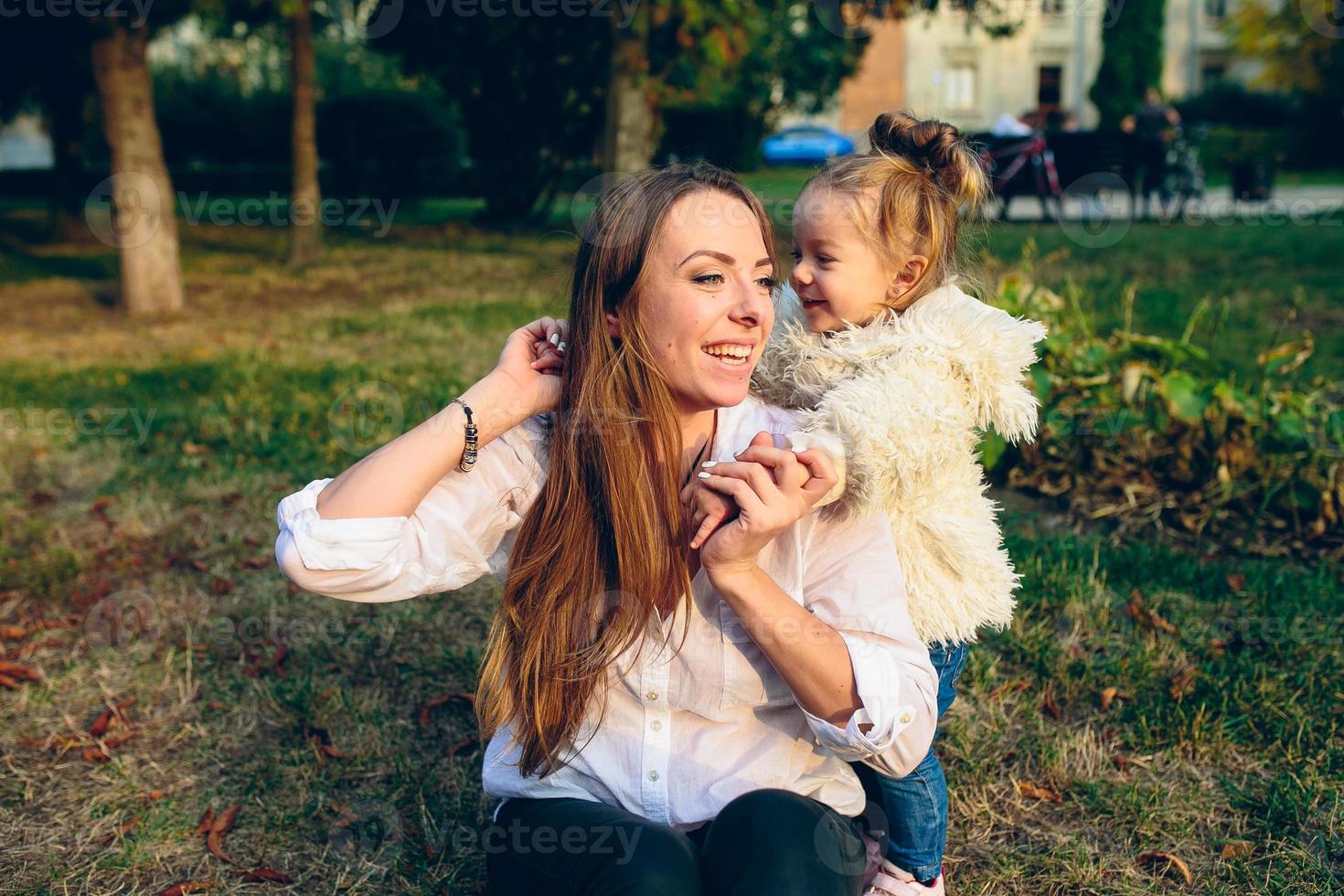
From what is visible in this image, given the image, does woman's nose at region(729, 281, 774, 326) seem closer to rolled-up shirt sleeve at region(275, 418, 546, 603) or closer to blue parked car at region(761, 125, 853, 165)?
rolled-up shirt sleeve at region(275, 418, 546, 603)

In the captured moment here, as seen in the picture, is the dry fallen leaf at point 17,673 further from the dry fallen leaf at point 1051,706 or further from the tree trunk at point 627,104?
the tree trunk at point 627,104

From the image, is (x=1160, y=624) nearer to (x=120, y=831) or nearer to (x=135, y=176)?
(x=120, y=831)

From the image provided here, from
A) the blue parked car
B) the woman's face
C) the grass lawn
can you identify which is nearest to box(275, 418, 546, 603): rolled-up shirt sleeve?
the woman's face

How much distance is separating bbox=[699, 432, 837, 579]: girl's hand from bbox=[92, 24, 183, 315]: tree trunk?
8920 mm

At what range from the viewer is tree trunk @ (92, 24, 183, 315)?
897 centimetres

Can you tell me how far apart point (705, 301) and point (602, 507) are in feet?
1.40

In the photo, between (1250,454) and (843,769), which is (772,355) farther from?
(1250,454)

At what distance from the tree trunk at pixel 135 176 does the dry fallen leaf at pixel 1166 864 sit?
9.14 m

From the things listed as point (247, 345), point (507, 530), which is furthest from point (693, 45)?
point (507, 530)

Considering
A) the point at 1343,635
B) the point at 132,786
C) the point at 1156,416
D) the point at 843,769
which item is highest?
the point at 1156,416

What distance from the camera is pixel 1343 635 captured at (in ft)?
11.2

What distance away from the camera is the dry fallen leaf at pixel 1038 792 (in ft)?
9.32

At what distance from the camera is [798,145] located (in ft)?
113

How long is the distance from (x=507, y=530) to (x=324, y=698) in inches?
61.9
